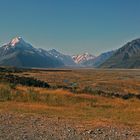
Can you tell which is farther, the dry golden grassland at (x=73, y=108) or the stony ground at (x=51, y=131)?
the dry golden grassland at (x=73, y=108)

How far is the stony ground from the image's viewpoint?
19391 mm

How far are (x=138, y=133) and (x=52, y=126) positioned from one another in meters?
4.96

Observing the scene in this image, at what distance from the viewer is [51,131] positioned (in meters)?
21.2

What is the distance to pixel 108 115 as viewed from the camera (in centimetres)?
2980

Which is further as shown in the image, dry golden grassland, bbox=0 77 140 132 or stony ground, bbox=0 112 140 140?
dry golden grassland, bbox=0 77 140 132

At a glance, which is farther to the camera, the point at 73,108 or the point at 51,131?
the point at 73,108

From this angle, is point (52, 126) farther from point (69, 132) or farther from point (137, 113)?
point (137, 113)

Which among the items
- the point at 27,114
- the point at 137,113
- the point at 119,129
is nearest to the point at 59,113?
the point at 27,114

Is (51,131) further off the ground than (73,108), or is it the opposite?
(51,131)

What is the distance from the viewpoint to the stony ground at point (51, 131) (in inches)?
763

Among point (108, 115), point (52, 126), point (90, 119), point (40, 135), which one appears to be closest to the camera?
point (40, 135)

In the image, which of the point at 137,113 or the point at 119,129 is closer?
the point at 119,129

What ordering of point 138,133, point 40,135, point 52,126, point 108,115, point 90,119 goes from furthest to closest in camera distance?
1. point 108,115
2. point 90,119
3. point 52,126
4. point 138,133
5. point 40,135

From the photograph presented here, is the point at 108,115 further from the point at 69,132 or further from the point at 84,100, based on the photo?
the point at 84,100
